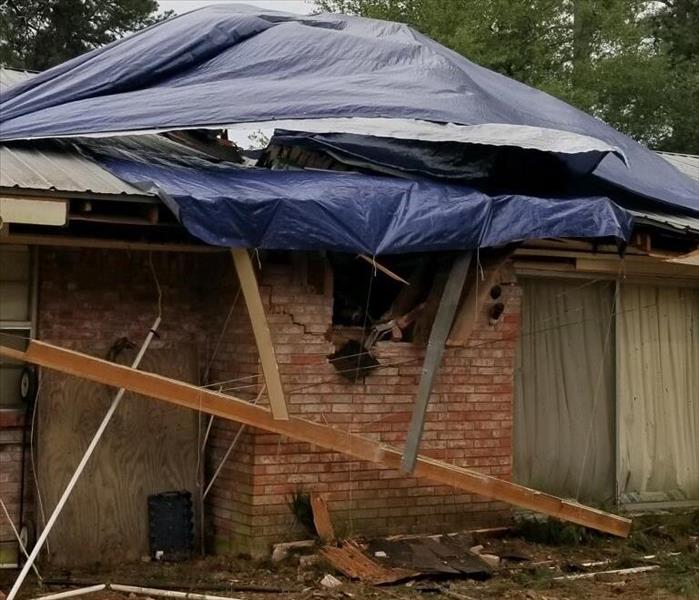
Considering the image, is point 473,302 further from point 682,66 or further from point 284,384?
point 682,66

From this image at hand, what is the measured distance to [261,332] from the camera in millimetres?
6785

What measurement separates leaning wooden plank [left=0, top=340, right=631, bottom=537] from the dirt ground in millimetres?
361

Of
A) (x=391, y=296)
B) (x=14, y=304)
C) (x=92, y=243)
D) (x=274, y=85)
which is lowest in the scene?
(x=14, y=304)

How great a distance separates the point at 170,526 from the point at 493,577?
7.23 ft

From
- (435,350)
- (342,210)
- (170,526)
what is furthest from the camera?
(170,526)

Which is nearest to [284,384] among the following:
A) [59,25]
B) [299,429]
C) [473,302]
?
[299,429]

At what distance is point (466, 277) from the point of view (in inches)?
304

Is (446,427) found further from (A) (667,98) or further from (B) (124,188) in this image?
(A) (667,98)

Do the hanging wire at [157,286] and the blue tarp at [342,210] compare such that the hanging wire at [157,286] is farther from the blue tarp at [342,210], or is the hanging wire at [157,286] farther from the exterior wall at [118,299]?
the blue tarp at [342,210]

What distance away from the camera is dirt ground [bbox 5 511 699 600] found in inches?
268

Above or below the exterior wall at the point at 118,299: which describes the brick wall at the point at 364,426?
below

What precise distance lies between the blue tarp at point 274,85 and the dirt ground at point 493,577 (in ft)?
8.99

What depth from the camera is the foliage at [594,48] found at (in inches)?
938

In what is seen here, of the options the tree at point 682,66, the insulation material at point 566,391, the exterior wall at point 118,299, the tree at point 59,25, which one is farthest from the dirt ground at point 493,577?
the tree at point 682,66
